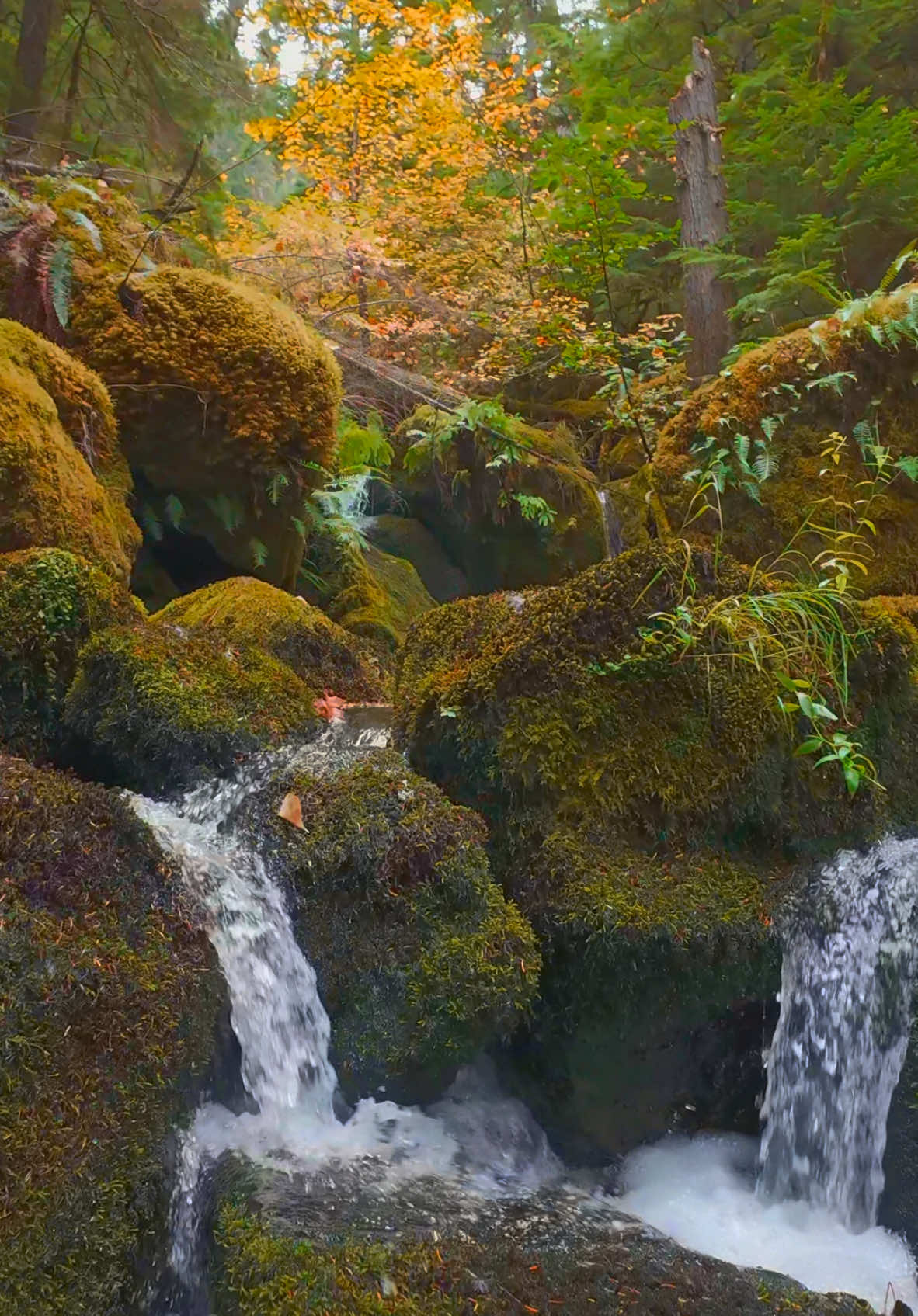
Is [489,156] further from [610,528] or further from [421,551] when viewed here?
[610,528]

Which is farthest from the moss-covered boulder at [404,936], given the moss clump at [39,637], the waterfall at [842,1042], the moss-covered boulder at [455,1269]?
the moss clump at [39,637]

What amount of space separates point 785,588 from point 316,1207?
2.99 meters

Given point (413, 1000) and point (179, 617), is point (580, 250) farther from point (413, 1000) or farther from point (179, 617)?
point (413, 1000)

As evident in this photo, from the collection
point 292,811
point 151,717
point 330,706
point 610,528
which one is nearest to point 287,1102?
point 292,811

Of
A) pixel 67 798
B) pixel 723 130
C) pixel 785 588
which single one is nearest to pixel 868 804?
pixel 785 588

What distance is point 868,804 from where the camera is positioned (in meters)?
3.53

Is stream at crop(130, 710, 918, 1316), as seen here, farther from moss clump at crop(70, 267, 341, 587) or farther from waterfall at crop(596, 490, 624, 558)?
waterfall at crop(596, 490, 624, 558)

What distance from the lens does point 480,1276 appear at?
2.26 metres

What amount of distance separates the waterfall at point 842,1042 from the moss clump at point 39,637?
3213mm

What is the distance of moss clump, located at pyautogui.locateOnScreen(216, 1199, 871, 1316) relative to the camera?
211 centimetres

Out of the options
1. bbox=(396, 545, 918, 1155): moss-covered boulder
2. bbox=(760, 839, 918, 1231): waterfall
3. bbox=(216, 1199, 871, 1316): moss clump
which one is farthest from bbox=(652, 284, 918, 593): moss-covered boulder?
bbox=(216, 1199, 871, 1316): moss clump

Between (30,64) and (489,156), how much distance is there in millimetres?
6754

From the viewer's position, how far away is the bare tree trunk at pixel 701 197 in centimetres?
895

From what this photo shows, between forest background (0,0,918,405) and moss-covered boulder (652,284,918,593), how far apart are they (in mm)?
639
